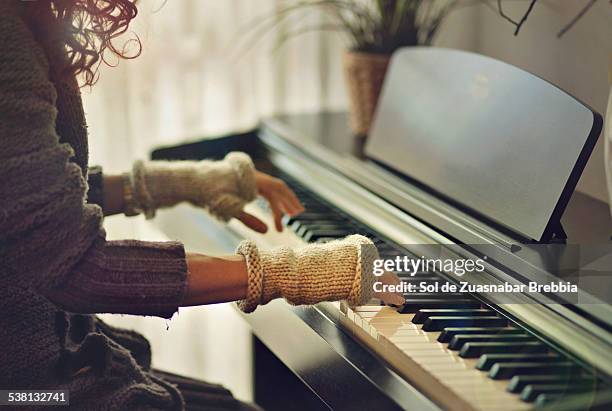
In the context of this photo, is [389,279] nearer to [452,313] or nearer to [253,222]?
[452,313]

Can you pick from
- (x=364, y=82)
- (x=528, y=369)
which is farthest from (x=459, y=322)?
(x=364, y=82)

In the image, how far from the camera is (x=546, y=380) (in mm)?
959

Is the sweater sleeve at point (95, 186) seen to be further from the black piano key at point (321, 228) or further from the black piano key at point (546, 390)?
the black piano key at point (546, 390)

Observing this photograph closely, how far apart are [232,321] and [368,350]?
5.00 feet

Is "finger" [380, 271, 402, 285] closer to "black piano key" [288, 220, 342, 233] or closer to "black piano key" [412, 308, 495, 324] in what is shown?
"black piano key" [412, 308, 495, 324]

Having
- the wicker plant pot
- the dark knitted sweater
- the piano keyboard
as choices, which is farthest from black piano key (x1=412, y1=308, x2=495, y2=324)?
the wicker plant pot

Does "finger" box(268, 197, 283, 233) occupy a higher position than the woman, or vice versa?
the woman

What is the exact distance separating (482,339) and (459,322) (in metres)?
0.06

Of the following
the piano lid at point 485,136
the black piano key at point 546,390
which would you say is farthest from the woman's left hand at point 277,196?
the black piano key at point 546,390

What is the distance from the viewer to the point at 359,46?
1933 millimetres

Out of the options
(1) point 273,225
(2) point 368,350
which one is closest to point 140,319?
(1) point 273,225

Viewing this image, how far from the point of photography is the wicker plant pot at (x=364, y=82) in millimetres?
1872

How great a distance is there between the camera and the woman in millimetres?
946

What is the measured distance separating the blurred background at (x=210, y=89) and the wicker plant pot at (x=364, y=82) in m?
0.27
